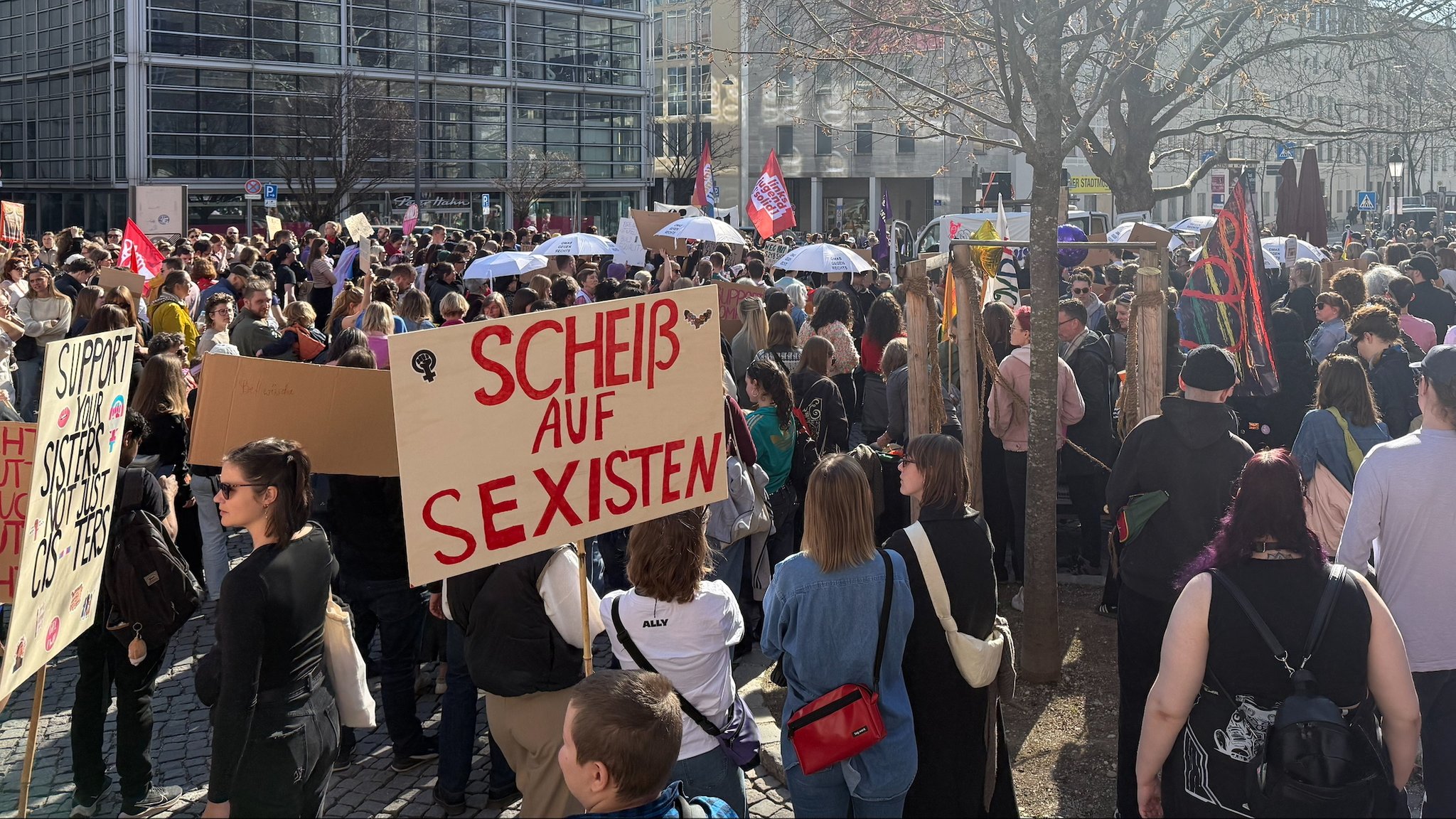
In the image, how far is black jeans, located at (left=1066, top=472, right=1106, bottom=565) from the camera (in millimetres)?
8445

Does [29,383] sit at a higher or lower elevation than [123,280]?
lower

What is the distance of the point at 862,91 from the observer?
9461 mm

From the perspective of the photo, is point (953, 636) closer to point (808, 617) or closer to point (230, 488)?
point (808, 617)

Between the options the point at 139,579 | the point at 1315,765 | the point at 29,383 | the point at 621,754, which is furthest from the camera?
the point at 29,383

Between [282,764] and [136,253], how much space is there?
40.2ft

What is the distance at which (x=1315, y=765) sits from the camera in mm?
3311

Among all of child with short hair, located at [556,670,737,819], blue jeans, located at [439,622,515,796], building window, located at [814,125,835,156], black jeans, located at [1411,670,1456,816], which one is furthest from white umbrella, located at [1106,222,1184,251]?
building window, located at [814,125,835,156]

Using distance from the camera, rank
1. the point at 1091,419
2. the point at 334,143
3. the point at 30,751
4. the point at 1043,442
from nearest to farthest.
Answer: the point at 30,751, the point at 1043,442, the point at 1091,419, the point at 334,143

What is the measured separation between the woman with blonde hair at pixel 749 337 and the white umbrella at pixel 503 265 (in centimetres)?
466

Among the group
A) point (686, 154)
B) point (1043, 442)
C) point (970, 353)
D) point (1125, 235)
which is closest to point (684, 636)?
point (1043, 442)

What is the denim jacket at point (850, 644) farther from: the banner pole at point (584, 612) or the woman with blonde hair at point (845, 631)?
the banner pole at point (584, 612)

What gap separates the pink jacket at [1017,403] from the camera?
7.93 meters

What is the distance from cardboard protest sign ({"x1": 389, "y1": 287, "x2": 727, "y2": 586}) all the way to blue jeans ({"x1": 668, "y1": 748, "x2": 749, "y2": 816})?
0.78m

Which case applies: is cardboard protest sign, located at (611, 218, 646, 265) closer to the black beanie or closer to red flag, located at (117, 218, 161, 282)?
red flag, located at (117, 218, 161, 282)
